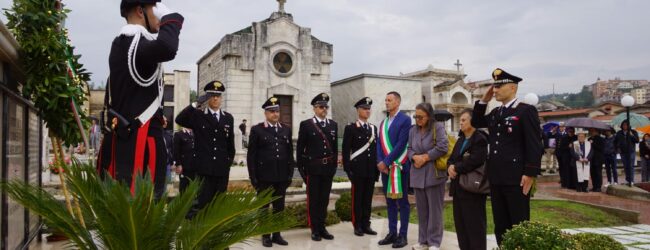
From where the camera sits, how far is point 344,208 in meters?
7.80

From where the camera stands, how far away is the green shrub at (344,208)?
25.5 ft

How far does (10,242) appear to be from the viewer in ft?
12.5

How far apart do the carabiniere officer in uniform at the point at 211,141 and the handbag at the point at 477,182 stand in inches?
120

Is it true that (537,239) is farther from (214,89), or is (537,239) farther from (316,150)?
(214,89)

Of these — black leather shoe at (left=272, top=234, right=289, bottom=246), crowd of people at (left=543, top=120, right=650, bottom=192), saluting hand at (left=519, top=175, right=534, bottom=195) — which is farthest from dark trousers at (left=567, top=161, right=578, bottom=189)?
black leather shoe at (left=272, top=234, right=289, bottom=246)

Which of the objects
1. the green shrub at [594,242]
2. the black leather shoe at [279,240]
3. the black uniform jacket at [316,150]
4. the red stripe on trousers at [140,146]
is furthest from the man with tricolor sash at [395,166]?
the red stripe on trousers at [140,146]

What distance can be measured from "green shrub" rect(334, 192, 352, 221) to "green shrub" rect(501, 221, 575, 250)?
14.1ft

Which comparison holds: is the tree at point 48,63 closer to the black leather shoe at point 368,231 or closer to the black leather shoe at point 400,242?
the black leather shoe at point 400,242

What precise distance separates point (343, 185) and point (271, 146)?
5975 millimetres

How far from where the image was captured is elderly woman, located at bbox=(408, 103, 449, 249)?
5777 mm

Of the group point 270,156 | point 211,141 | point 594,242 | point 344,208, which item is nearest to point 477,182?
point 594,242

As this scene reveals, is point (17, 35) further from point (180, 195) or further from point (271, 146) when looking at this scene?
point (271, 146)

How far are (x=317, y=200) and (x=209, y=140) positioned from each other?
175cm

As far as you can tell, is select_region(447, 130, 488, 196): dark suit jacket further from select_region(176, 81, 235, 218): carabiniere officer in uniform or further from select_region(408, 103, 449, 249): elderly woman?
select_region(176, 81, 235, 218): carabiniere officer in uniform
